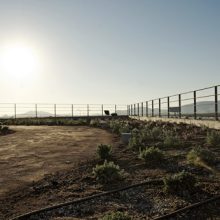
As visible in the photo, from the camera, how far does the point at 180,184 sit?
7.67 m

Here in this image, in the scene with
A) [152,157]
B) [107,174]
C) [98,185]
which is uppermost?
[152,157]

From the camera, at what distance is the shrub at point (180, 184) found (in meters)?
7.62

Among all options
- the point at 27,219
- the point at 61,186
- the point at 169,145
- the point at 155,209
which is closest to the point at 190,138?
the point at 169,145

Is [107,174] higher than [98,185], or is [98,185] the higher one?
[107,174]

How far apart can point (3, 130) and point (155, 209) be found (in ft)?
66.2

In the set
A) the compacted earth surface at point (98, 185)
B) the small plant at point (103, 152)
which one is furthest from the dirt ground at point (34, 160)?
the small plant at point (103, 152)

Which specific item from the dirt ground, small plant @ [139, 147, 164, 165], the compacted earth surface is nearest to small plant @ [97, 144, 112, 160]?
the compacted earth surface

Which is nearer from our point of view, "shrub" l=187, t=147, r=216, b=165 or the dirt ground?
the dirt ground

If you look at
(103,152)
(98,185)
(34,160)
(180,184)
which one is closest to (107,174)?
(98,185)

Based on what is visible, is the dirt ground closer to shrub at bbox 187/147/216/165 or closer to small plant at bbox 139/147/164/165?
small plant at bbox 139/147/164/165

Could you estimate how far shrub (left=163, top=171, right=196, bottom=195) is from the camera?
25.0 ft

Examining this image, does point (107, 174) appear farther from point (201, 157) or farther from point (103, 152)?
point (103, 152)

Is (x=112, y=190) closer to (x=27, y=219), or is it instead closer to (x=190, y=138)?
(x=27, y=219)

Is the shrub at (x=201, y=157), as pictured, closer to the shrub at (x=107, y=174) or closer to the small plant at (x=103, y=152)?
the shrub at (x=107, y=174)
